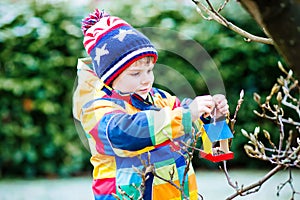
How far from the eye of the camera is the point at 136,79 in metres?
2.55

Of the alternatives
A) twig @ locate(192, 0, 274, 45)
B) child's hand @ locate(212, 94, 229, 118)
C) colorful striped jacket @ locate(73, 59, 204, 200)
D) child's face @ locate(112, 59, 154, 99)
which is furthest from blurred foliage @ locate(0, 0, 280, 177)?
twig @ locate(192, 0, 274, 45)

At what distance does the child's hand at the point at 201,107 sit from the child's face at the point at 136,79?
0.27 metres

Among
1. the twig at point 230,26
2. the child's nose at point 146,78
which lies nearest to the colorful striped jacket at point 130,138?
the child's nose at point 146,78

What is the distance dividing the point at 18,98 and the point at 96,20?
159 inches

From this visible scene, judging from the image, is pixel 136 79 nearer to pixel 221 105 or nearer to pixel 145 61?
pixel 145 61

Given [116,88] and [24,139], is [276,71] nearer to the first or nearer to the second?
[24,139]

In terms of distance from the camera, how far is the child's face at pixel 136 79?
2.54 m

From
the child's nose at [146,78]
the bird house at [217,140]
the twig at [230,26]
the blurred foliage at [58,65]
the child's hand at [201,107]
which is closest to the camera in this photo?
the twig at [230,26]

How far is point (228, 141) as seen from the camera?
2.54 m

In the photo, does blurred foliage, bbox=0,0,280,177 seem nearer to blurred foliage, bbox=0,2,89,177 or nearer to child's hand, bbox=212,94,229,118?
blurred foliage, bbox=0,2,89,177

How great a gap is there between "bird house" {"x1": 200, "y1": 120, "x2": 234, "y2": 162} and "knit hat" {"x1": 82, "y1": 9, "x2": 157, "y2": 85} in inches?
14.3

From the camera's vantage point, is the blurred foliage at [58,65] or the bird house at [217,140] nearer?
the bird house at [217,140]

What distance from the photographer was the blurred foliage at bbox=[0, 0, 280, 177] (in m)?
6.57

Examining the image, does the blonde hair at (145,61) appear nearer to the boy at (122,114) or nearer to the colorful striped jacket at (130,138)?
→ the boy at (122,114)
